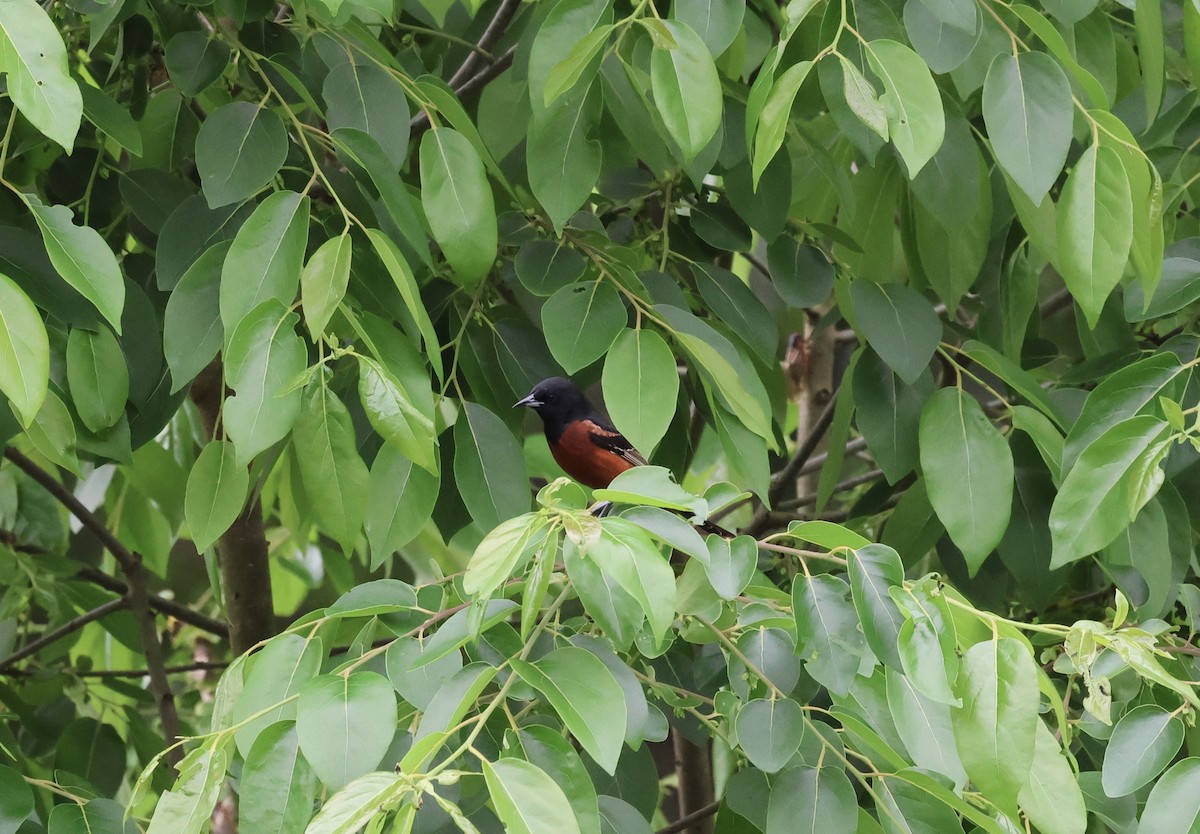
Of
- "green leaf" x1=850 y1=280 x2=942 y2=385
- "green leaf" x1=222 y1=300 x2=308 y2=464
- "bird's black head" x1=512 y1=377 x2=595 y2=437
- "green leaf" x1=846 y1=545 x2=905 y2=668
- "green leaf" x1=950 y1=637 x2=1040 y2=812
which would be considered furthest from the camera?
"bird's black head" x1=512 y1=377 x2=595 y2=437

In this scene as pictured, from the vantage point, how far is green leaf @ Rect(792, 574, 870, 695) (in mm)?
1014

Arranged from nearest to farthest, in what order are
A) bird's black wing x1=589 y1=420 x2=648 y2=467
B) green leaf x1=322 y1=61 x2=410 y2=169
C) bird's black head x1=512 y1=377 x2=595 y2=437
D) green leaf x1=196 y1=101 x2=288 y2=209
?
1. green leaf x1=196 y1=101 x2=288 y2=209
2. green leaf x1=322 y1=61 x2=410 y2=169
3. bird's black head x1=512 y1=377 x2=595 y2=437
4. bird's black wing x1=589 y1=420 x2=648 y2=467

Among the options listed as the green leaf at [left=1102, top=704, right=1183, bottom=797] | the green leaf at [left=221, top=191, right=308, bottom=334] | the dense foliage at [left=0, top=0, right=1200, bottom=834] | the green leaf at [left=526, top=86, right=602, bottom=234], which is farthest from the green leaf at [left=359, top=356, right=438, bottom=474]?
the green leaf at [left=1102, top=704, right=1183, bottom=797]

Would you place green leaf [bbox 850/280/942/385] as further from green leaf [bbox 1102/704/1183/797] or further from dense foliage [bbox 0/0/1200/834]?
green leaf [bbox 1102/704/1183/797]

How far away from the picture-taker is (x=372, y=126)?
1.41 m

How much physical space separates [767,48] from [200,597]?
98.7 inches

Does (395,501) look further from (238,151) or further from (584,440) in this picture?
(584,440)

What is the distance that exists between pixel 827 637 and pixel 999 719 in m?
0.17

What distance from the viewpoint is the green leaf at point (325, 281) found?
1124mm

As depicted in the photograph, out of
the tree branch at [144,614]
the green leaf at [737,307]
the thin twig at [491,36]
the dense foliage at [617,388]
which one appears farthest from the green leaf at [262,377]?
the tree branch at [144,614]

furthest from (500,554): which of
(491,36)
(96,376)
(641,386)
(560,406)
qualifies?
(560,406)

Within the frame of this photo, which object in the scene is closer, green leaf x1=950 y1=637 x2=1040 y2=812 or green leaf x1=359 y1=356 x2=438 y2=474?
green leaf x1=950 y1=637 x2=1040 y2=812

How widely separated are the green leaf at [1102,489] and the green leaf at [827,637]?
1.03ft

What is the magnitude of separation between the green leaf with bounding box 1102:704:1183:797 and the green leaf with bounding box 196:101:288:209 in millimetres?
997
